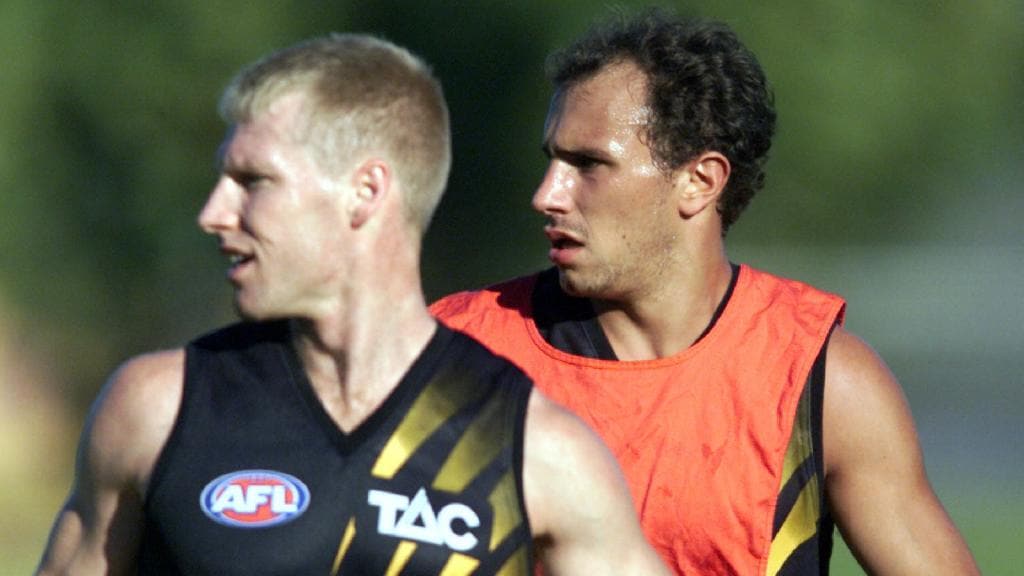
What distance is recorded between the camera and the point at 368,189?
3.35 metres

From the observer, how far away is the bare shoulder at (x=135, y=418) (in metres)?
3.26

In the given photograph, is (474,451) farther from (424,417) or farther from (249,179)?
(249,179)

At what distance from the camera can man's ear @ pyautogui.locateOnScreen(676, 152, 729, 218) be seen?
4723 mm

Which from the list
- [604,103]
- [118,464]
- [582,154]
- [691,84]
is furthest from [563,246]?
[118,464]

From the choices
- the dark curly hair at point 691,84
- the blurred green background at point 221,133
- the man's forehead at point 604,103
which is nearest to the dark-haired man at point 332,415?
the man's forehead at point 604,103

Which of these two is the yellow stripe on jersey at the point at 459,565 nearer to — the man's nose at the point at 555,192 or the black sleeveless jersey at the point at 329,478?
the black sleeveless jersey at the point at 329,478

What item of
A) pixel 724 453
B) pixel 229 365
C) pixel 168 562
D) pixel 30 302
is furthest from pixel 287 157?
pixel 30 302

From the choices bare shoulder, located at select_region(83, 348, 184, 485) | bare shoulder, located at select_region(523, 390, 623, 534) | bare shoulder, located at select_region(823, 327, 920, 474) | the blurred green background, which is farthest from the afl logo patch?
the blurred green background

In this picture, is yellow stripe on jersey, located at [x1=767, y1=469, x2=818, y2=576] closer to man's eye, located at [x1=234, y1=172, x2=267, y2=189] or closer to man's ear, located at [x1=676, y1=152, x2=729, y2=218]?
man's ear, located at [x1=676, y1=152, x2=729, y2=218]

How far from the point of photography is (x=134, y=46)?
35.8ft

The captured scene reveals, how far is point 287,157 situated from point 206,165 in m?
7.92

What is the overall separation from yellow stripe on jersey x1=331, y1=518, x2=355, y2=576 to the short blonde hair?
604 mm

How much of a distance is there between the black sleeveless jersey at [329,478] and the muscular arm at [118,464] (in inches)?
1.2

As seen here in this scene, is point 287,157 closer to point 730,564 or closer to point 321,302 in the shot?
point 321,302
